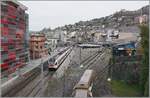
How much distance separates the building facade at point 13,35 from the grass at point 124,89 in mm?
10383

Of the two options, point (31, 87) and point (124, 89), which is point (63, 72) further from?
point (124, 89)

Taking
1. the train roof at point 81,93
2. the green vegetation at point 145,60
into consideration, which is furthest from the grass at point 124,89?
the train roof at point 81,93

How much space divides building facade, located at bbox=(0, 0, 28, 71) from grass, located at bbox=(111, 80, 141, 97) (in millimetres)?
10383

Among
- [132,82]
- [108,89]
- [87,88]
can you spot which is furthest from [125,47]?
[87,88]

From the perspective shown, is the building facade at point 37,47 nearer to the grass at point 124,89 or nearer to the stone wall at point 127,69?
the stone wall at point 127,69

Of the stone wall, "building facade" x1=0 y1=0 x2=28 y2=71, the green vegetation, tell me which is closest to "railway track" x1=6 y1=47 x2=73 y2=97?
"building facade" x1=0 y1=0 x2=28 y2=71

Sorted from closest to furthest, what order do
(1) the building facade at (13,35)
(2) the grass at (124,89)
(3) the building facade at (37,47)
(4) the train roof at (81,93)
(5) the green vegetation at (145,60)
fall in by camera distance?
(4) the train roof at (81,93), (2) the grass at (124,89), (5) the green vegetation at (145,60), (1) the building facade at (13,35), (3) the building facade at (37,47)

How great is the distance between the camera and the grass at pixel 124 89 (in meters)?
18.3

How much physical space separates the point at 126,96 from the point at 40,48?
3072 centimetres

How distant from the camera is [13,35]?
3183cm

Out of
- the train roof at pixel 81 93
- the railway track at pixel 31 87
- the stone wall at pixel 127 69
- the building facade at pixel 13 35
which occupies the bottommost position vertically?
the railway track at pixel 31 87

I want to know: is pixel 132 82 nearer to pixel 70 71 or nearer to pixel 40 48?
pixel 70 71

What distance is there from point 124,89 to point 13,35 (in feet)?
51.0

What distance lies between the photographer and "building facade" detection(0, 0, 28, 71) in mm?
28312
